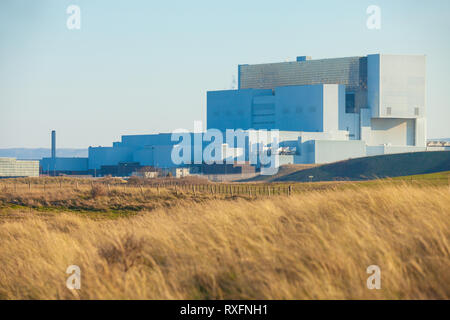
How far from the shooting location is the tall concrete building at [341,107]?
99.4 meters

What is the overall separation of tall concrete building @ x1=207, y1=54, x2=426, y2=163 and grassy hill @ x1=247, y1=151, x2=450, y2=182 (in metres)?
14.1

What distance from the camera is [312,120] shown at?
10431cm

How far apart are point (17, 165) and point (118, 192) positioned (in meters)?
84.7

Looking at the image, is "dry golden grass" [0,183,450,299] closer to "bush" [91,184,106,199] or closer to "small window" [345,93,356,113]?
"bush" [91,184,106,199]

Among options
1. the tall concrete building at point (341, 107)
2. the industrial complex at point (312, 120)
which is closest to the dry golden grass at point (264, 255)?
the industrial complex at point (312, 120)

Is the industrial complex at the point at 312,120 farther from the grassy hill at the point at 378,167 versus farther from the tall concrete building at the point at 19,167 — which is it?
the grassy hill at the point at 378,167

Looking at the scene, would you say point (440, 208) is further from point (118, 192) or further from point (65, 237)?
point (118, 192)

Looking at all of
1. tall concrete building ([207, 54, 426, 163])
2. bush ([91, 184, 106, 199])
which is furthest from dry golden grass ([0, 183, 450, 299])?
tall concrete building ([207, 54, 426, 163])

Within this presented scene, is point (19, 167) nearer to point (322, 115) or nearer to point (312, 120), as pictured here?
point (312, 120)

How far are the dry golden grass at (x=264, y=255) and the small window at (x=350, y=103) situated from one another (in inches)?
3793

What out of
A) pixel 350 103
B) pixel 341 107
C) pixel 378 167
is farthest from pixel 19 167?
pixel 378 167

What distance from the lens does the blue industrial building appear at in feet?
321

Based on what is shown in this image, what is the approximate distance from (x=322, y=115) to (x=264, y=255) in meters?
94.0
